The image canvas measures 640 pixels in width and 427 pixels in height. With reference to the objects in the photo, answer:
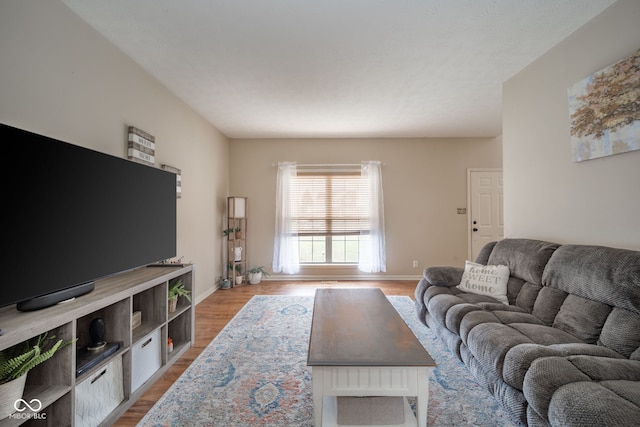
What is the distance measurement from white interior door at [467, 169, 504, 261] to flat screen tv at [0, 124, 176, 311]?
4873 millimetres

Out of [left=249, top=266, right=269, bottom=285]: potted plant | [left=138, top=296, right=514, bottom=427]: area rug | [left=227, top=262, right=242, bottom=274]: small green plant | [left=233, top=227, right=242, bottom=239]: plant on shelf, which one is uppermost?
[left=233, top=227, right=242, bottom=239]: plant on shelf

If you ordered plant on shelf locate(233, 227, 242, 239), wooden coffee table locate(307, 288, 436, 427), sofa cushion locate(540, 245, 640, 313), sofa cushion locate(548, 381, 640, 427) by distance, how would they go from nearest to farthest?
sofa cushion locate(548, 381, 640, 427) < wooden coffee table locate(307, 288, 436, 427) < sofa cushion locate(540, 245, 640, 313) < plant on shelf locate(233, 227, 242, 239)

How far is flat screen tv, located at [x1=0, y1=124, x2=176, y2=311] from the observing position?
1176mm

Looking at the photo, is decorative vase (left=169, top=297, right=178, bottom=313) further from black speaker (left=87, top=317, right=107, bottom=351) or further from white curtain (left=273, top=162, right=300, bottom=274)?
white curtain (left=273, top=162, right=300, bottom=274)

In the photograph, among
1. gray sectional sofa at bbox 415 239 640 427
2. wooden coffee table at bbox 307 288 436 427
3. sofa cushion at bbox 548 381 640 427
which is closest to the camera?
sofa cushion at bbox 548 381 640 427

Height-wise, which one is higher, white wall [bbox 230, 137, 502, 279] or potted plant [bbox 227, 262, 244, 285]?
white wall [bbox 230, 137, 502, 279]

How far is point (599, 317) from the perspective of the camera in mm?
1566

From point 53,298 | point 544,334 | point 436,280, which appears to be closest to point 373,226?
point 436,280

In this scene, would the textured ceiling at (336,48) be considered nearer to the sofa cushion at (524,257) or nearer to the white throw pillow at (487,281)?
the sofa cushion at (524,257)

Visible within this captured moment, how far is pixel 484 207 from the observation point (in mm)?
4875

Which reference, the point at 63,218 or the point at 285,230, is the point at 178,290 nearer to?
the point at 63,218

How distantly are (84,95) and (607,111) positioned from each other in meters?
3.61

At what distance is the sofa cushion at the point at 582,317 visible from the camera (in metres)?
1.57

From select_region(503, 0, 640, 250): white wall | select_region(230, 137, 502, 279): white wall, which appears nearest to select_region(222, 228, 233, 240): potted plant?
select_region(230, 137, 502, 279): white wall
